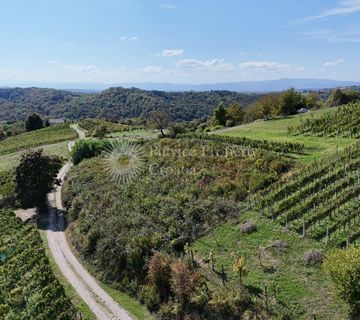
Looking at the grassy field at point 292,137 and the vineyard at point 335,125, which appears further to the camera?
the vineyard at point 335,125

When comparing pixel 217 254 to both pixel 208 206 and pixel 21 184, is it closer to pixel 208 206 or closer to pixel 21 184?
pixel 208 206

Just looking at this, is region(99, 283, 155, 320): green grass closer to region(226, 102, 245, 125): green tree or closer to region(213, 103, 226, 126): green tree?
region(213, 103, 226, 126): green tree

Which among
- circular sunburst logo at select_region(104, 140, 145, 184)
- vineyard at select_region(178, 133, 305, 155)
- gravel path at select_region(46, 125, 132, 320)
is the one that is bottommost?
gravel path at select_region(46, 125, 132, 320)

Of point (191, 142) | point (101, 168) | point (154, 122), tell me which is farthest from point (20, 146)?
point (191, 142)

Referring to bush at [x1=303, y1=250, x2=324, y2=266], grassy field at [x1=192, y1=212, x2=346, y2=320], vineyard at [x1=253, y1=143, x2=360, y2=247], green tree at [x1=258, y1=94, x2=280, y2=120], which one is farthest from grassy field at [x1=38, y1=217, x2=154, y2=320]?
green tree at [x1=258, y1=94, x2=280, y2=120]

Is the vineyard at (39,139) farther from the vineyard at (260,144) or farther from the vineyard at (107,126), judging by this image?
the vineyard at (260,144)

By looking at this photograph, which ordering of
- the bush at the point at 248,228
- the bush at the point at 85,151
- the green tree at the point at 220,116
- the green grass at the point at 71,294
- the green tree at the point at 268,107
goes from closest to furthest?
the green grass at the point at 71,294
the bush at the point at 248,228
the bush at the point at 85,151
the green tree at the point at 268,107
the green tree at the point at 220,116

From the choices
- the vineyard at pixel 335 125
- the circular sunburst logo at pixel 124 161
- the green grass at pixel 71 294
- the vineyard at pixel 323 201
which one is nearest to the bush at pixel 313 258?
the vineyard at pixel 323 201

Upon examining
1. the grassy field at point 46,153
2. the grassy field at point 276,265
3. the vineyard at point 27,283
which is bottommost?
the vineyard at point 27,283
